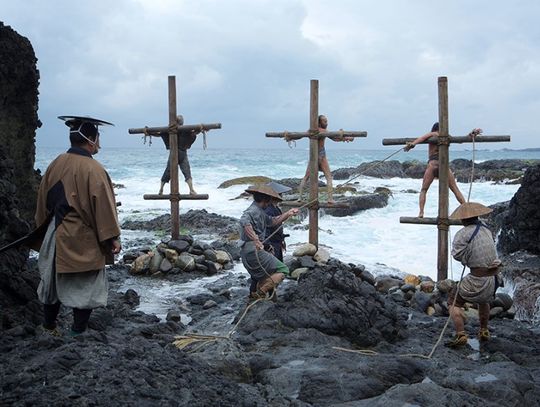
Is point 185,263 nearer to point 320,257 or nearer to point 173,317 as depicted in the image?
point 320,257

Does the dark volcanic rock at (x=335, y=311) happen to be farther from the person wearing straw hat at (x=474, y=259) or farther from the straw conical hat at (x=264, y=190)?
the straw conical hat at (x=264, y=190)

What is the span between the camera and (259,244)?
7.22 meters

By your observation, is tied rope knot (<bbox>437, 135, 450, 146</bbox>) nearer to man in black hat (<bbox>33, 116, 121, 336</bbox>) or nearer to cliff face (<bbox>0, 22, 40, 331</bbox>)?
man in black hat (<bbox>33, 116, 121, 336</bbox>)

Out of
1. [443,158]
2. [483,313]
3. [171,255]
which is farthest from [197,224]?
[483,313]

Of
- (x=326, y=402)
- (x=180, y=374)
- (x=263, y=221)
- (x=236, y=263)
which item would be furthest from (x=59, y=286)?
(x=236, y=263)

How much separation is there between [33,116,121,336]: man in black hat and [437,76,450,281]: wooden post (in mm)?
6241

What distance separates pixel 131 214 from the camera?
20.6 metres

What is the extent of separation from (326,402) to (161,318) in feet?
13.8

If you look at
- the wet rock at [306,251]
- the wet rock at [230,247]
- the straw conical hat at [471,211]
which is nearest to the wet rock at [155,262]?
the wet rock at [230,247]

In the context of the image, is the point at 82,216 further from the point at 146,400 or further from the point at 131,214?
the point at 131,214

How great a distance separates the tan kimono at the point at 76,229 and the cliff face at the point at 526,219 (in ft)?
32.8

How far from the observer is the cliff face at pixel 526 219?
11.7 metres

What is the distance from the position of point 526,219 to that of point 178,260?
24.8 feet

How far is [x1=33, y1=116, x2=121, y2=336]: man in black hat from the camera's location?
A: 14.8 ft
